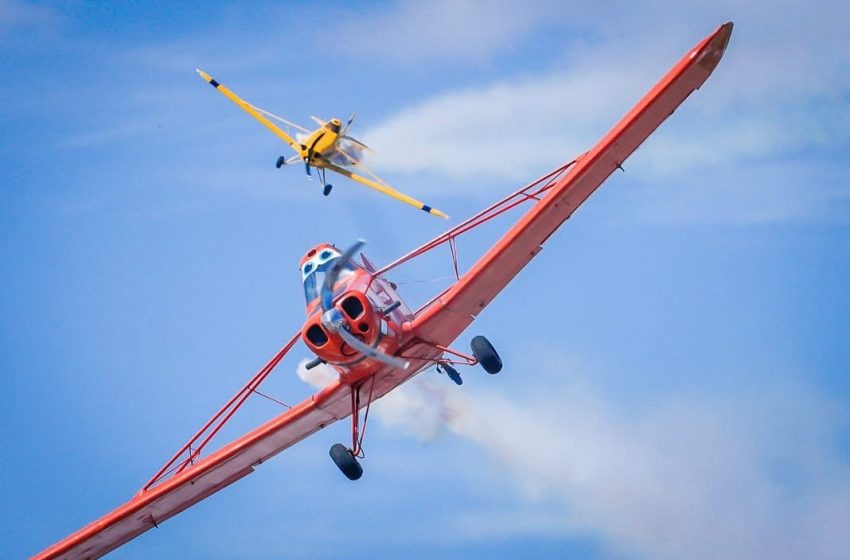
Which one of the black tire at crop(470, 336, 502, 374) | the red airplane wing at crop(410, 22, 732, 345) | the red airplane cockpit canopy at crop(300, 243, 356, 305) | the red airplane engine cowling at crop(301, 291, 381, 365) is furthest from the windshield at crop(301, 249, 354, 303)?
the black tire at crop(470, 336, 502, 374)

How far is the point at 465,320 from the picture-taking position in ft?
101

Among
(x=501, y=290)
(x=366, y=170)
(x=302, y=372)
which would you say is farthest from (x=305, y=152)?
(x=501, y=290)

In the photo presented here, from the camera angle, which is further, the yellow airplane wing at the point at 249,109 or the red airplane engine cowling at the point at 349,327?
the yellow airplane wing at the point at 249,109

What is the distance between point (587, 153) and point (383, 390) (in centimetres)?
838

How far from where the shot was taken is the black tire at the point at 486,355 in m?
30.6

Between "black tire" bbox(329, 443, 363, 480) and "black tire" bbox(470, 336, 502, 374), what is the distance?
3996 millimetres

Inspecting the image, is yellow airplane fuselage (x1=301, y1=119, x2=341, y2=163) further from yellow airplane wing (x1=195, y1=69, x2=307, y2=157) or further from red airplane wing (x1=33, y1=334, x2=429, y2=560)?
red airplane wing (x1=33, y1=334, x2=429, y2=560)

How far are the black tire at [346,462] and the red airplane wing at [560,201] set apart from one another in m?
3.52

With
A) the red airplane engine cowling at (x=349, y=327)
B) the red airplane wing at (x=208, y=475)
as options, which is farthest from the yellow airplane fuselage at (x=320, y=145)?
the red airplane engine cowling at (x=349, y=327)

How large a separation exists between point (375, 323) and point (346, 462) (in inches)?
170

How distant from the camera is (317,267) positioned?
3017 cm

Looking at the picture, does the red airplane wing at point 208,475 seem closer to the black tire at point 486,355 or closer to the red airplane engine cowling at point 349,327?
the black tire at point 486,355

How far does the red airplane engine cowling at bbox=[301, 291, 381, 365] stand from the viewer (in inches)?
1130

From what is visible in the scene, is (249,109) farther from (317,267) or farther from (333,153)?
(317,267)
